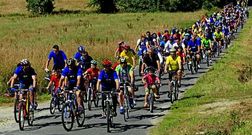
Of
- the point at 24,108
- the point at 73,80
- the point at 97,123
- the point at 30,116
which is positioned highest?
the point at 73,80

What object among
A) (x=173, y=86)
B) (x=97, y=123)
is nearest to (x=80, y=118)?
(x=97, y=123)

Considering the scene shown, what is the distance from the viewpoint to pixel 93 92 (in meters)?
A: 19.6

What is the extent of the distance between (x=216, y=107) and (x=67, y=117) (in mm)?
5646

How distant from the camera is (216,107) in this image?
1877cm

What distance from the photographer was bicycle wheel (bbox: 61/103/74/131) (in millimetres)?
15305

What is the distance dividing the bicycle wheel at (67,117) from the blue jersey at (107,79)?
119cm

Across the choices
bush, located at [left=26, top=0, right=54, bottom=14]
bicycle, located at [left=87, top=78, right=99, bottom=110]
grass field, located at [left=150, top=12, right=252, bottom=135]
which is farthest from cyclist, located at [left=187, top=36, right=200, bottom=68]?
bush, located at [left=26, top=0, right=54, bottom=14]

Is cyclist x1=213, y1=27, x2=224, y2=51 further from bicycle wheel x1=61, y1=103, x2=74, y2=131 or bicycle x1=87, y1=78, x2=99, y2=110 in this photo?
bicycle wheel x1=61, y1=103, x2=74, y2=131

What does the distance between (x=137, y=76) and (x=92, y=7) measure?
60981 millimetres

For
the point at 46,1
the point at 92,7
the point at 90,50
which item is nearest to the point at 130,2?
the point at 92,7

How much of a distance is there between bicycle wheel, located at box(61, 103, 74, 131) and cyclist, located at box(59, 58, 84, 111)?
464 mm

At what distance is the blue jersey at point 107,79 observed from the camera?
1572 cm

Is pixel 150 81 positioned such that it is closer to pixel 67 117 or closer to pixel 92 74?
pixel 92 74

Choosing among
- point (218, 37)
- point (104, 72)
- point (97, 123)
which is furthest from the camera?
point (218, 37)
